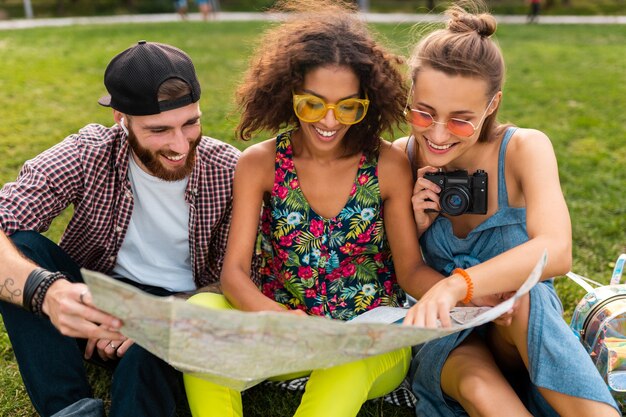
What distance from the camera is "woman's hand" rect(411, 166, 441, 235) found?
269 centimetres

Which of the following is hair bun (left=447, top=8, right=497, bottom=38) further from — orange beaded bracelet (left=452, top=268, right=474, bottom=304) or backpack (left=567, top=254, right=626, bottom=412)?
backpack (left=567, top=254, right=626, bottom=412)

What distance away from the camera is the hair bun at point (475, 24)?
2.64 metres

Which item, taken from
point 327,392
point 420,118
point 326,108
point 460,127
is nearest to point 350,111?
point 326,108

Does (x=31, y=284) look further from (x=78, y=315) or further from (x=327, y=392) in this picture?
(x=327, y=392)

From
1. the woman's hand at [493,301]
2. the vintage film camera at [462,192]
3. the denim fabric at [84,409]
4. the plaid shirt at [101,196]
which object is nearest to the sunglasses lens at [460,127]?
the vintage film camera at [462,192]

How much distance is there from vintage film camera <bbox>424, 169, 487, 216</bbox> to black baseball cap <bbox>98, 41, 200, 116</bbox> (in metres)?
1.00

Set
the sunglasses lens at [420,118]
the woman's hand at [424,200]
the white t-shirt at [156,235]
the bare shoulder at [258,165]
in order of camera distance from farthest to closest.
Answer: the white t-shirt at [156,235]
the bare shoulder at [258,165]
the woman's hand at [424,200]
the sunglasses lens at [420,118]

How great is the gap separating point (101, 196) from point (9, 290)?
0.62 m

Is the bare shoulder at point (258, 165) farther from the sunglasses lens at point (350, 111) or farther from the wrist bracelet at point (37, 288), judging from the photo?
the wrist bracelet at point (37, 288)

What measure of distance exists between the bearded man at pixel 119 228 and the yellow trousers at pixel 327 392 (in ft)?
0.39

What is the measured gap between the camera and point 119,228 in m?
2.95

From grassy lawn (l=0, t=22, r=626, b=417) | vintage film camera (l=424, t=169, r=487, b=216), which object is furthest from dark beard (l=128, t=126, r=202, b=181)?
vintage film camera (l=424, t=169, r=487, b=216)

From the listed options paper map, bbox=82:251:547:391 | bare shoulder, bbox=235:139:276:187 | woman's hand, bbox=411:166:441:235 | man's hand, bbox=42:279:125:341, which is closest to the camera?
paper map, bbox=82:251:547:391

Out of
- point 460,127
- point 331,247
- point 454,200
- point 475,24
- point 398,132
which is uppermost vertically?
point 475,24
